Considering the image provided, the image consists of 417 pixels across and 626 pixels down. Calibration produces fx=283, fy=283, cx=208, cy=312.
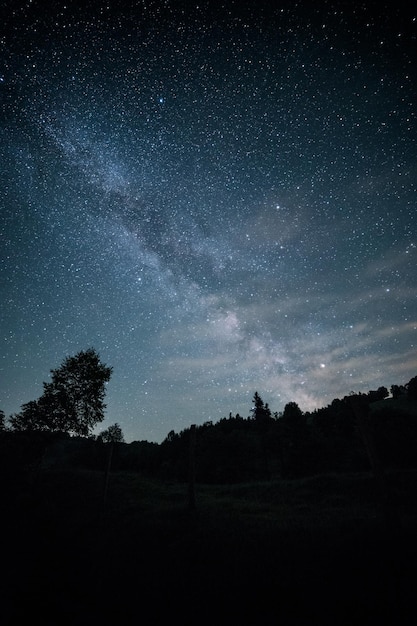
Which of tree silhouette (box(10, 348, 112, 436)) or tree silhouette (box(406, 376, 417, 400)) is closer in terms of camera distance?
tree silhouette (box(10, 348, 112, 436))

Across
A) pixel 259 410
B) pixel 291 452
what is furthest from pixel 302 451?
pixel 259 410

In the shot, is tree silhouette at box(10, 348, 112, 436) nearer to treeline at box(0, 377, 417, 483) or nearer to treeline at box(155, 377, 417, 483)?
treeline at box(0, 377, 417, 483)

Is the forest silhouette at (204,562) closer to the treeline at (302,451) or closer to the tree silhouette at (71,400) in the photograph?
the tree silhouette at (71,400)

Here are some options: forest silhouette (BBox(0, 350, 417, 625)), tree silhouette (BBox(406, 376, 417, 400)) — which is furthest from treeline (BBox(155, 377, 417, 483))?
tree silhouette (BBox(406, 376, 417, 400))

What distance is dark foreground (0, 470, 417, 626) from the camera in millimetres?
4727

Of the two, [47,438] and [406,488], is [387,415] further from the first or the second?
[47,438]

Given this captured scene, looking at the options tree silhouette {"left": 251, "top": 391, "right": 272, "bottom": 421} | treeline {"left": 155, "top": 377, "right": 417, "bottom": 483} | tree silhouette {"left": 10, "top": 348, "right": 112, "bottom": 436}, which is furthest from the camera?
tree silhouette {"left": 251, "top": 391, "right": 272, "bottom": 421}

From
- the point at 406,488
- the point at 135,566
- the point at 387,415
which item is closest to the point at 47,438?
the point at 135,566

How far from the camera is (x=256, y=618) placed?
458cm

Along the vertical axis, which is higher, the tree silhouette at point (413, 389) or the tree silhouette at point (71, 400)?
the tree silhouette at point (413, 389)

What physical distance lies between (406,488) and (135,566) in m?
17.1

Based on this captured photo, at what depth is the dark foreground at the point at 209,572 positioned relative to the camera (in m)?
4.73

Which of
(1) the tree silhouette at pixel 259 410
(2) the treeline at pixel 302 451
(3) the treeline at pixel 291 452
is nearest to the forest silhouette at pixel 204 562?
(3) the treeline at pixel 291 452

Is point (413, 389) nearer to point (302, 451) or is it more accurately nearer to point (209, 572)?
point (302, 451)
